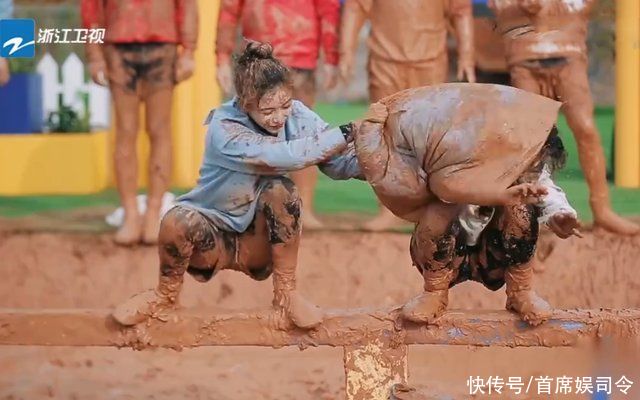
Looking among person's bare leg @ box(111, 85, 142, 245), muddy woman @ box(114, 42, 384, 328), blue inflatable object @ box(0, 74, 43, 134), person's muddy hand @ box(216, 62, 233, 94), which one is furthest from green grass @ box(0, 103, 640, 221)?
muddy woman @ box(114, 42, 384, 328)

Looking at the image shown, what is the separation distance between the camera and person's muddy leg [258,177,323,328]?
3.39 meters

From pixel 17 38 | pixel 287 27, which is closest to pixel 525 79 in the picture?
pixel 287 27

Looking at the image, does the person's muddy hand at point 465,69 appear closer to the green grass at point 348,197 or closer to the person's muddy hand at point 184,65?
the green grass at point 348,197

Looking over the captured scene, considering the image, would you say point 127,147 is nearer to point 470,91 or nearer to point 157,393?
point 157,393

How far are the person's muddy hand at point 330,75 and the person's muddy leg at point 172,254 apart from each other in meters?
2.42

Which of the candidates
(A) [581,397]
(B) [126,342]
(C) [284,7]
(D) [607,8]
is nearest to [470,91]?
(B) [126,342]

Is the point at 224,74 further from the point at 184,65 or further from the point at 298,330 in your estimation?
the point at 298,330

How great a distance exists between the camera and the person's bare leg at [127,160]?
224 inches

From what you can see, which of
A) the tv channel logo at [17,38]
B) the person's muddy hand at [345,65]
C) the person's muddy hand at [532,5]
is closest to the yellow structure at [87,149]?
the tv channel logo at [17,38]

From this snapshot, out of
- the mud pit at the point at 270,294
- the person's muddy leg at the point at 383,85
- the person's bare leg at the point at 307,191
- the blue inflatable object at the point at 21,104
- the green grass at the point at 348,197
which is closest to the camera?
the mud pit at the point at 270,294

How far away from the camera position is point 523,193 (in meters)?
3.02

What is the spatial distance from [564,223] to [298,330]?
2.73 ft

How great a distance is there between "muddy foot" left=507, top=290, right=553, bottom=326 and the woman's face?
2.73ft

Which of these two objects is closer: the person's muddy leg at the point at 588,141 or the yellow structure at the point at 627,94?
the person's muddy leg at the point at 588,141
